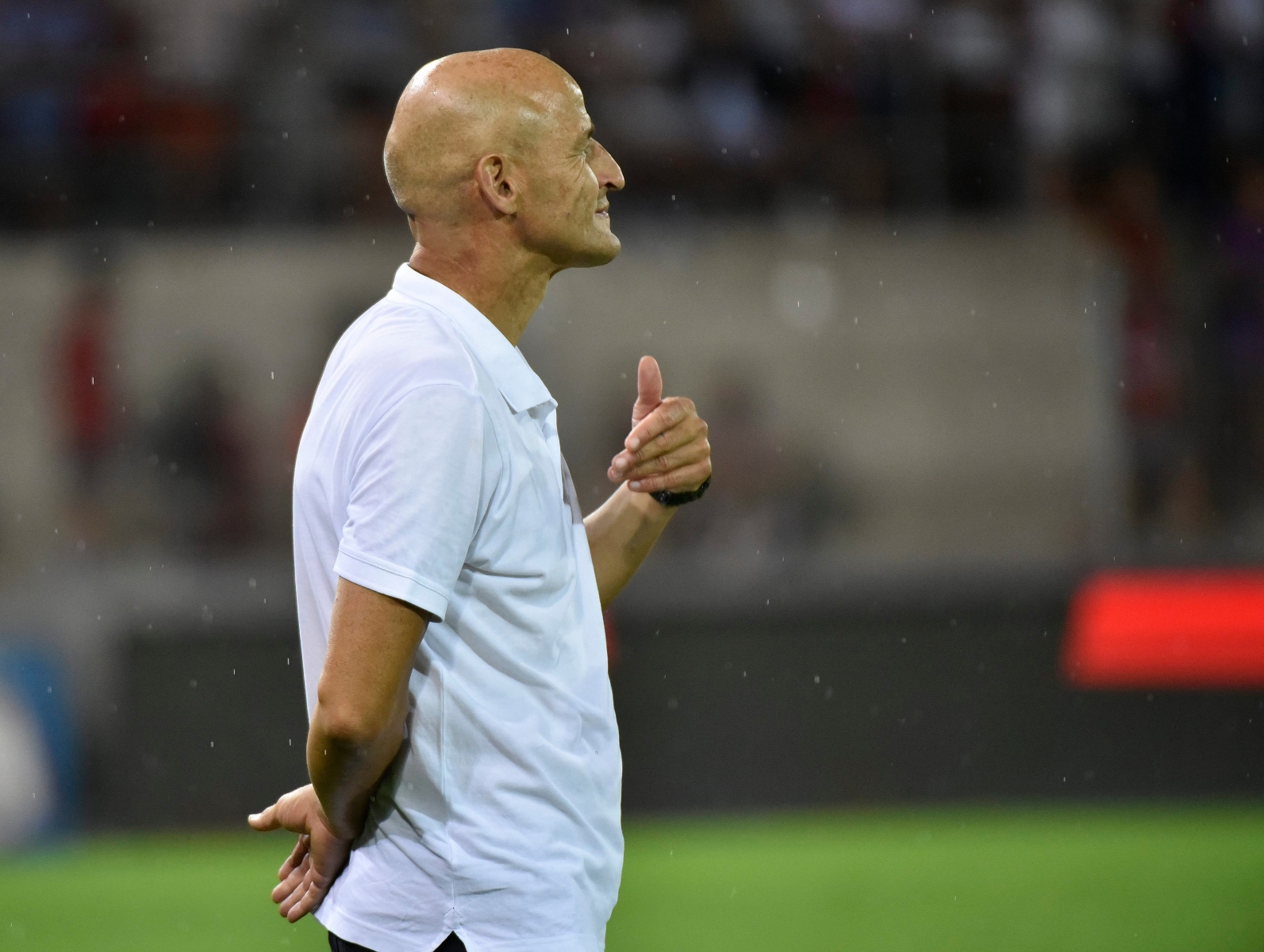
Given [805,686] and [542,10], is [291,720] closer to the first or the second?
[805,686]

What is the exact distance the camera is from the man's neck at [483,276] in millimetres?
1969

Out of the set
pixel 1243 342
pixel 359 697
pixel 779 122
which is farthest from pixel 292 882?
pixel 779 122

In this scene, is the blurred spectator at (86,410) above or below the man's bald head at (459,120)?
below

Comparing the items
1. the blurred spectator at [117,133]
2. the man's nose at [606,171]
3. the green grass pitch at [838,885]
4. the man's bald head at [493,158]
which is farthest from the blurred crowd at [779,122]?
the man's bald head at [493,158]

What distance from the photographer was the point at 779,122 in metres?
9.41

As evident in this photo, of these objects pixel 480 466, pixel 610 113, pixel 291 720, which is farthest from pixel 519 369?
pixel 610 113

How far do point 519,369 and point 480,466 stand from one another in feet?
0.65

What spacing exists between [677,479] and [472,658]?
546 mm

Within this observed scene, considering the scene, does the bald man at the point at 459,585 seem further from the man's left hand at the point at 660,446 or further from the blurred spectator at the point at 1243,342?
the blurred spectator at the point at 1243,342

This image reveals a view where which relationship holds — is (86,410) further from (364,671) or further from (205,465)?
(364,671)

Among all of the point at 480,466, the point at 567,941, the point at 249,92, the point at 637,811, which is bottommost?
the point at 637,811

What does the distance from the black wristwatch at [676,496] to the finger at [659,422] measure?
0.44ft

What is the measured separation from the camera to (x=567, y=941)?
1.86 m

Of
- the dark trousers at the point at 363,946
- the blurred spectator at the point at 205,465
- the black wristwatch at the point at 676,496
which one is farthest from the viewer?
the blurred spectator at the point at 205,465
